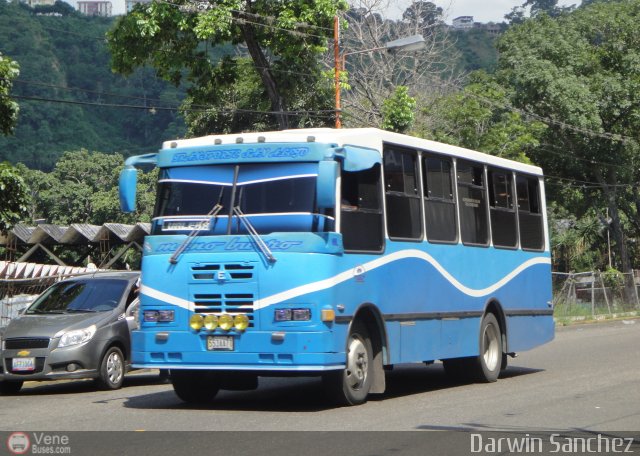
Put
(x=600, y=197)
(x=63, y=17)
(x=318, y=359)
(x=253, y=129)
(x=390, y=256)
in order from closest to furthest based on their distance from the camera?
(x=318, y=359), (x=390, y=256), (x=253, y=129), (x=600, y=197), (x=63, y=17)

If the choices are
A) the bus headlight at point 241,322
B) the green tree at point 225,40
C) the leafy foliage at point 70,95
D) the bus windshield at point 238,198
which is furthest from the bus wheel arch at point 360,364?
the leafy foliage at point 70,95

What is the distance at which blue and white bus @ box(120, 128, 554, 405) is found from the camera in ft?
41.4

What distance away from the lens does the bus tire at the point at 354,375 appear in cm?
1299

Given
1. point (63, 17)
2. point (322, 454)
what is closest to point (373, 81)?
point (322, 454)

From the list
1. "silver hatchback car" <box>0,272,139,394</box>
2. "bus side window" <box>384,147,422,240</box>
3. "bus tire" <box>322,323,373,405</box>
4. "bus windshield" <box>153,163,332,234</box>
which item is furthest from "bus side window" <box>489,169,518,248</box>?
"silver hatchback car" <box>0,272,139,394</box>

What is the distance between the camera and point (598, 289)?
40.3 m

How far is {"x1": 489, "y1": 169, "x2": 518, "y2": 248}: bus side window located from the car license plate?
727 cm

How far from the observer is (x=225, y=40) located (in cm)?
2798

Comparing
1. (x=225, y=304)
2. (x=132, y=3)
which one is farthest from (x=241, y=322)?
(x=132, y=3)

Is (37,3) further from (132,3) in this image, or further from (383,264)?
(383,264)

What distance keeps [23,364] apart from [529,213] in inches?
346

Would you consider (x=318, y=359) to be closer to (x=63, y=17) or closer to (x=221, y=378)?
(x=221, y=378)

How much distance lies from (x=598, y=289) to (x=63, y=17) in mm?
118602

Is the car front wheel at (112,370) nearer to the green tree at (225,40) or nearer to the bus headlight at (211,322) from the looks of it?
the bus headlight at (211,322)
